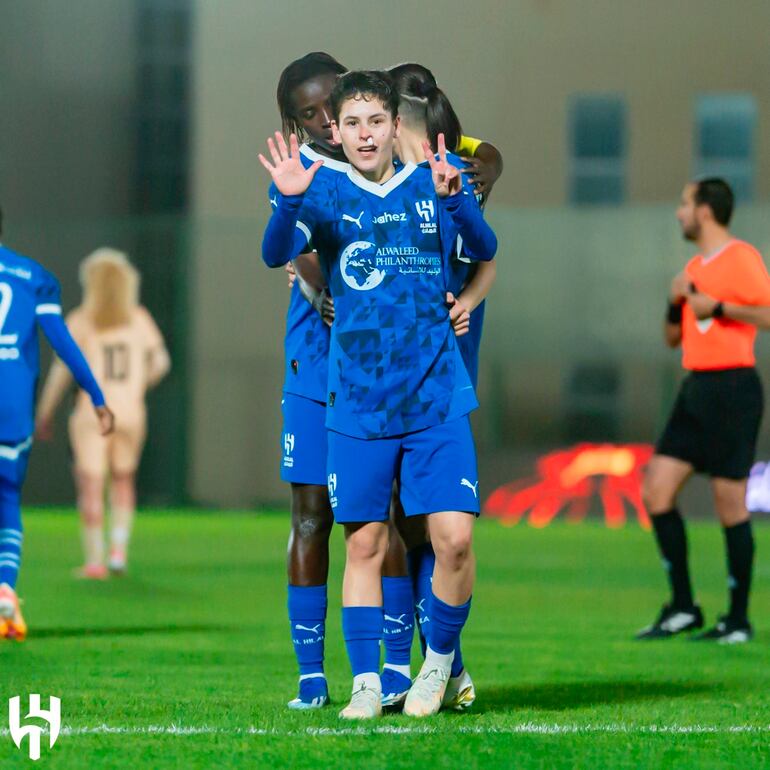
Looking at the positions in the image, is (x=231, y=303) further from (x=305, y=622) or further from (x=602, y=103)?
(x=305, y=622)

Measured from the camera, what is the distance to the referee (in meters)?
9.50

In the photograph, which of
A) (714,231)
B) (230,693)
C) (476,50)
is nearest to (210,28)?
(476,50)

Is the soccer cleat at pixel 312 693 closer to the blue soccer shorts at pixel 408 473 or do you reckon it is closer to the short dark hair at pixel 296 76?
the blue soccer shorts at pixel 408 473

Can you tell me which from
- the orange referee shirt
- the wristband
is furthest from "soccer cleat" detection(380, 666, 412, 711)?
the wristband

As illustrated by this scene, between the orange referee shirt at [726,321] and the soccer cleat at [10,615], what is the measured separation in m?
3.32

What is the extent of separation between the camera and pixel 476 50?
2208 cm

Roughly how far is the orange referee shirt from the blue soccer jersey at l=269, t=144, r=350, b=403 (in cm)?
359

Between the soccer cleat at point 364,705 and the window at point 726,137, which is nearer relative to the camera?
the soccer cleat at point 364,705

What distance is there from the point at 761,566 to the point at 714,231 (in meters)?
5.49

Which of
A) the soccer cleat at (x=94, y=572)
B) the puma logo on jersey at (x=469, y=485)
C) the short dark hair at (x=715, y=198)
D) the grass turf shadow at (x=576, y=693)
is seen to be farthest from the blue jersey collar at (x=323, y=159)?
the soccer cleat at (x=94, y=572)

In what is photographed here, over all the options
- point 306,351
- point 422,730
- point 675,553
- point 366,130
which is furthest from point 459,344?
point 675,553

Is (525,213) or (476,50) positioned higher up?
(476,50)

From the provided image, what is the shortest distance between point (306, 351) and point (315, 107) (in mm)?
784

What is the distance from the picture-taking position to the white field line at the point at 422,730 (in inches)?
219
